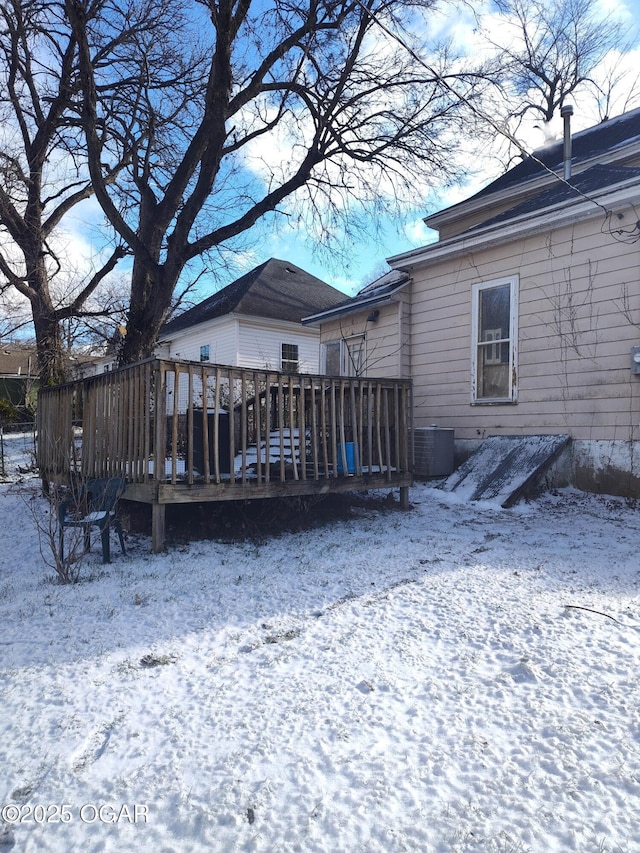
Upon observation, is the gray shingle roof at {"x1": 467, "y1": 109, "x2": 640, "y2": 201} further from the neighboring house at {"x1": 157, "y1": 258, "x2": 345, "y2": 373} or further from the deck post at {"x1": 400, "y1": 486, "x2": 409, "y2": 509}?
the neighboring house at {"x1": 157, "y1": 258, "x2": 345, "y2": 373}

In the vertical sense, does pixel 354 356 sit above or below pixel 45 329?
below

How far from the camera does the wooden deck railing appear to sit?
5.09 metres

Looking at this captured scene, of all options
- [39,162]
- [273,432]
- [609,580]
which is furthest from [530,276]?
[39,162]

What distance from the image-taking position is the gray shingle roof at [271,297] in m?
17.5

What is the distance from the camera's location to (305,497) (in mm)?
6535

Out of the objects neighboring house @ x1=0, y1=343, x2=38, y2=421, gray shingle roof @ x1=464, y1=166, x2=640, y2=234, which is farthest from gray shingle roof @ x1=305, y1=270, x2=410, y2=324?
neighboring house @ x1=0, y1=343, x2=38, y2=421

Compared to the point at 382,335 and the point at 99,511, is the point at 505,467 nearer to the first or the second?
the point at 382,335

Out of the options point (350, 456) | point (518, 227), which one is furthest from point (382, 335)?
point (350, 456)

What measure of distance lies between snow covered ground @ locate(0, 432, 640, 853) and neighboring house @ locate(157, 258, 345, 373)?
12.9 meters

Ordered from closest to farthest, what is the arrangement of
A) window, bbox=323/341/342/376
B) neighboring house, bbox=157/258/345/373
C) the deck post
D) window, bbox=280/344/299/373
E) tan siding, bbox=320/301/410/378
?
the deck post → tan siding, bbox=320/301/410/378 → window, bbox=323/341/342/376 → neighboring house, bbox=157/258/345/373 → window, bbox=280/344/299/373

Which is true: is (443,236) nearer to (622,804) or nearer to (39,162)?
(39,162)

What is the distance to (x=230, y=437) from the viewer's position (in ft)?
18.0

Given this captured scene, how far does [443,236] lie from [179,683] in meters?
12.2

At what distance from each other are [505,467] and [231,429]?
380 cm
